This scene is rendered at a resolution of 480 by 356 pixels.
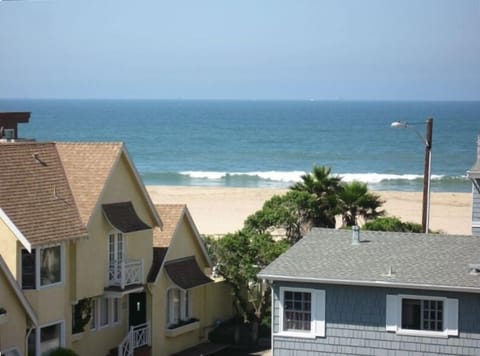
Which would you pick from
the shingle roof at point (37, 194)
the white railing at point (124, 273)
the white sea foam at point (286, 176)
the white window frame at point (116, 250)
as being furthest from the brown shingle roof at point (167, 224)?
the white sea foam at point (286, 176)

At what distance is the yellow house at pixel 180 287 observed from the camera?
106 feet

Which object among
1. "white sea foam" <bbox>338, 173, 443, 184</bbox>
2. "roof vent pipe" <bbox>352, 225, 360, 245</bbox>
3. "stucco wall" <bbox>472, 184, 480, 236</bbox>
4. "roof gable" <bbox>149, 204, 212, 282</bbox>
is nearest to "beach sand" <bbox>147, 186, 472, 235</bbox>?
"white sea foam" <bbox>338, 173, 443, 184</bbox>

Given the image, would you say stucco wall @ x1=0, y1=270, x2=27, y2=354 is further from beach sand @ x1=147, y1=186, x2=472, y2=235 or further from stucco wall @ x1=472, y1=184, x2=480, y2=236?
beach sand @ x1=147, y1=186, x2=472, y2=235

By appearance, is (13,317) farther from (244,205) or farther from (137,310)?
(244,205)

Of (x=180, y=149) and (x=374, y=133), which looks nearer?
(x=180, y=149)

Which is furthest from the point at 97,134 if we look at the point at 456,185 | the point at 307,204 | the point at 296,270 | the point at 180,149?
the point at 296,270

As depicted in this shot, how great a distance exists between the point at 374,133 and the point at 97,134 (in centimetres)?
4757

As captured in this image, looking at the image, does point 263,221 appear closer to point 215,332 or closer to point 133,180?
point 215,332

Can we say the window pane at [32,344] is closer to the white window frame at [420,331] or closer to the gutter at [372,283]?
the gutter at [372,283]

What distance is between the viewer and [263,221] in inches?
1439

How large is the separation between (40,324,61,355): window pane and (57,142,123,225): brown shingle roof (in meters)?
2.88

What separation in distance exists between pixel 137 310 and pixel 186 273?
2.08 meters

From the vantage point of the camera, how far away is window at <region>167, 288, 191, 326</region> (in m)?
33.0

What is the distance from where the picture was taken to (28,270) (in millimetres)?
26938
